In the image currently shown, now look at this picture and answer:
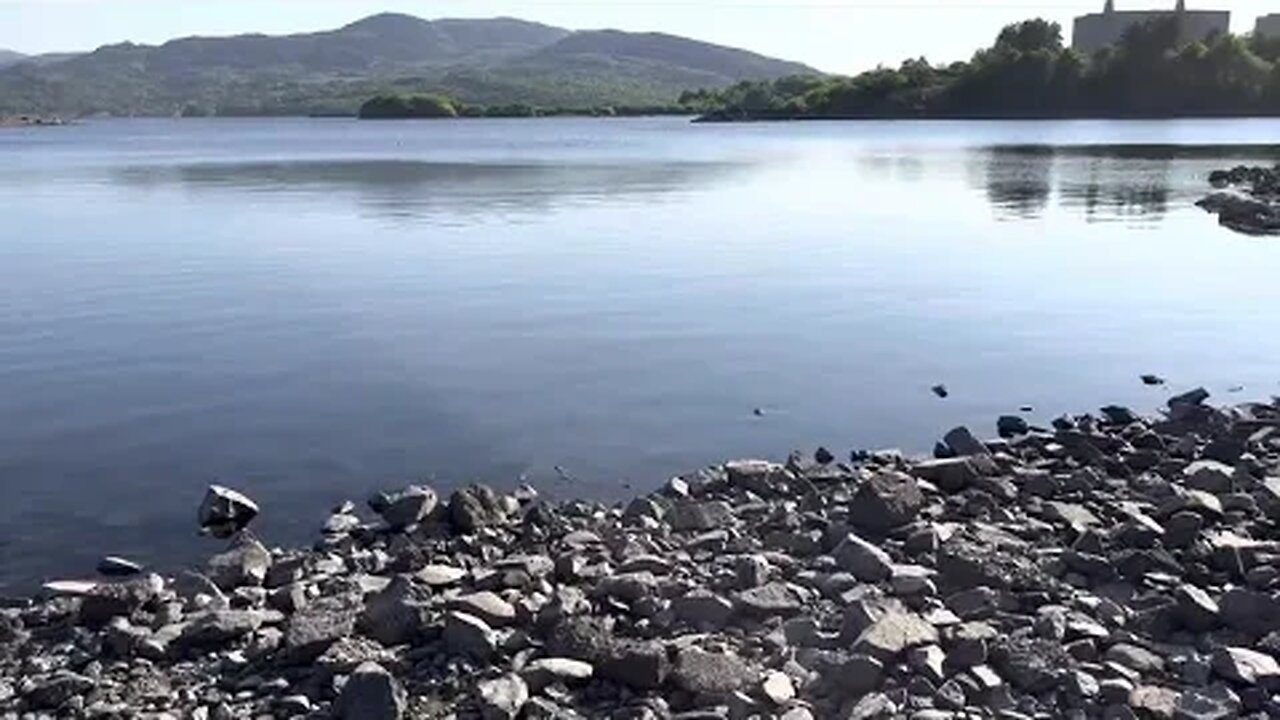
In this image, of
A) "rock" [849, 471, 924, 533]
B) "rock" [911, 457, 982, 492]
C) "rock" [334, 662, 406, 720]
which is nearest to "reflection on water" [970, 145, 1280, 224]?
"rock" [911, 457, 982, 492]

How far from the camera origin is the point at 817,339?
81.0 ft

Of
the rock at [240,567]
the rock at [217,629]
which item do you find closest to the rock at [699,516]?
the rock at [240,567]

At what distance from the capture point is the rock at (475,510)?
13.4m

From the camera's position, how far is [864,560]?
11.1 metres

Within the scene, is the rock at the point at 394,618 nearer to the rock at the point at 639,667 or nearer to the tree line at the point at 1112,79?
the rock at the point at 639,667

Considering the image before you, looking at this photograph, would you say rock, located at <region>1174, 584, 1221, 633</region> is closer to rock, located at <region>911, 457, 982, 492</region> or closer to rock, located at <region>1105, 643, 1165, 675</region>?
rock, located at <region>1105, 643, 1165, 675</region>

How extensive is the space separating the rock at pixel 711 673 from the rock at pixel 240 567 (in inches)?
181

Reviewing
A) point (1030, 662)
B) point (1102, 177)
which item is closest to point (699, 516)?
point (1030, 662)

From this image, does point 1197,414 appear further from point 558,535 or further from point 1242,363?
point 558,535

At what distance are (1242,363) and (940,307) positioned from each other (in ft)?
22.1

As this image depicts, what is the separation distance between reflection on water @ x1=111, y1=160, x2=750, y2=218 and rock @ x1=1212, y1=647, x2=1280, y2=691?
4045 centimetres

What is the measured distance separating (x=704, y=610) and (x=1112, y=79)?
582 feet

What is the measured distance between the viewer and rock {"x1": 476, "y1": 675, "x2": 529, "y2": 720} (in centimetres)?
875

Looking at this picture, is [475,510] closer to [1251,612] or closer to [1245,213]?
[1251,612]
